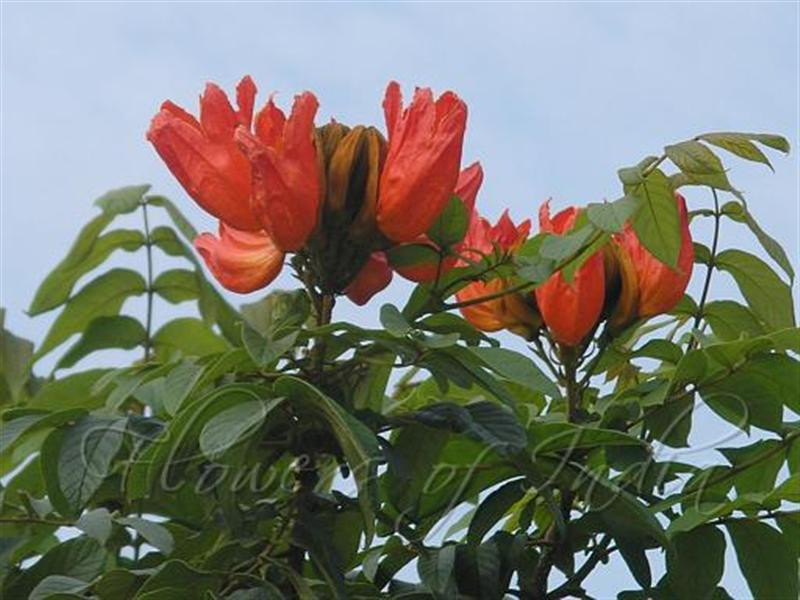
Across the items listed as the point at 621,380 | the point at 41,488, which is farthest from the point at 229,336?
the point at 621,380

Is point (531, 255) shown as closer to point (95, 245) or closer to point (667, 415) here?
point (667, 415)

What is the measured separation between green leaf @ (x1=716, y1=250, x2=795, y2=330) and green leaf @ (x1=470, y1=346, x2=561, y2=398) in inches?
14.0

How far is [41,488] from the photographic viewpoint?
154 centimetres

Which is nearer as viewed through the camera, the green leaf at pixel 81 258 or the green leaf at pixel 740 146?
the green leaf at pixel 740 146

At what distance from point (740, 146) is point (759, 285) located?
23cm

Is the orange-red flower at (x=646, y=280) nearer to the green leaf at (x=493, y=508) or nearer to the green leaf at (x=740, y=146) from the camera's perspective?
the green leaf at (x=740, y=146)

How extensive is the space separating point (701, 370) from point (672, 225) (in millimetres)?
129

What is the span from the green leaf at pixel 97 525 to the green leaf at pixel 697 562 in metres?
0.45

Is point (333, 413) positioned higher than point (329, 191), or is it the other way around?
point (329, 191)

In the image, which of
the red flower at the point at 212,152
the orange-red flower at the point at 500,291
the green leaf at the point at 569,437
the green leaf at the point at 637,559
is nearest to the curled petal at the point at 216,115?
the red flower at the point at 212,152

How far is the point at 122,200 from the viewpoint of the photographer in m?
1.81

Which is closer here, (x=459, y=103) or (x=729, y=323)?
(x=459, y=103)

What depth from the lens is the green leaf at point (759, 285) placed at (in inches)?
59.4

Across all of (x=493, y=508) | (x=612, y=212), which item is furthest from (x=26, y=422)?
(x=612, y=212)
